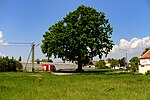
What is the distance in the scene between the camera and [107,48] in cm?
6350

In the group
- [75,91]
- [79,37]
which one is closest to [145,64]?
[79,37]

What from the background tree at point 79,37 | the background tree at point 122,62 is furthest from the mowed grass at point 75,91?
the background tree at point 122,62

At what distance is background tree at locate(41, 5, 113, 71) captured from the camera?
59.2 metres

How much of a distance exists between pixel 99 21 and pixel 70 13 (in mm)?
5552

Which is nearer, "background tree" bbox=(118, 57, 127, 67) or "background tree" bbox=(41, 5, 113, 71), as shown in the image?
"background tree" bbox=(41, 5, 113, 71)

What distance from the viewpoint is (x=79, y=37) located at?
58531mm

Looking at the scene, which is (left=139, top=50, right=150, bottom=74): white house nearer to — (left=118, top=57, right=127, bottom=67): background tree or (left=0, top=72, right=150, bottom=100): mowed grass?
(left=0, top=72, right=150, bottom=100): mowed grass

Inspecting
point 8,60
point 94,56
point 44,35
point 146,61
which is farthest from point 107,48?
point 8,60

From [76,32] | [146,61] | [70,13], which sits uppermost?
[70,13]

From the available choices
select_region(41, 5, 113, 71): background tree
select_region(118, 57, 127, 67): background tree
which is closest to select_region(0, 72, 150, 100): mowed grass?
select_region(41, 5, 113, 71): background tree

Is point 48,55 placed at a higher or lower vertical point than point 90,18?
lower

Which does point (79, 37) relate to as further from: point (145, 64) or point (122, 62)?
point (122, 62)

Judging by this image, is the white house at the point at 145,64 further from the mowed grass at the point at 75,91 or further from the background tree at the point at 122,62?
the background tree at the point at 122,62

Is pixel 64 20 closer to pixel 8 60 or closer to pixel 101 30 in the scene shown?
pixel 101 30
